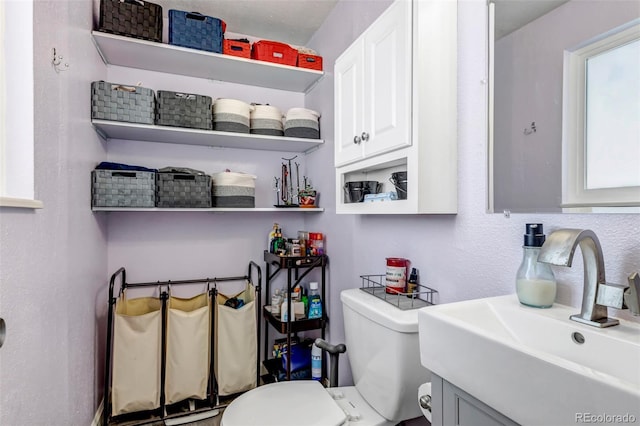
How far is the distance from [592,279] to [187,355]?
1921mm

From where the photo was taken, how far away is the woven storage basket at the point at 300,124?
84.5 inches

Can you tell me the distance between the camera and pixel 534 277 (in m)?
0.83

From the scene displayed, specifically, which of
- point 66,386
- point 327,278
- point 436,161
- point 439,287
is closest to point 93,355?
point 66,386

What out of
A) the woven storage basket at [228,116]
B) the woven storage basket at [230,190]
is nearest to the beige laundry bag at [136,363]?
the woven storage basket at [230,190]

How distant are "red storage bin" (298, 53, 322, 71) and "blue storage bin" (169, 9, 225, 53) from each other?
504mm

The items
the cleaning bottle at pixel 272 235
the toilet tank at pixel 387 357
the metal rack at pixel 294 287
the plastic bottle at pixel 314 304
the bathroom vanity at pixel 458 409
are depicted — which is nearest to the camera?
the bathroom vanity at pixel 458 409

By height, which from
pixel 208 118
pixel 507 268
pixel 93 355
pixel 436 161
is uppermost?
pixel 208 118

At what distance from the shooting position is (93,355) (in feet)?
5.64

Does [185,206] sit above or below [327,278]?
above

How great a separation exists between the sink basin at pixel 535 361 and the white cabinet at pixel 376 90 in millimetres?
605

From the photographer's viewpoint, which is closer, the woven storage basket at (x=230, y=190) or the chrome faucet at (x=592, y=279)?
the chrome faucet at (x=592, y=279)

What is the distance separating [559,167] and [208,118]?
5.77ft

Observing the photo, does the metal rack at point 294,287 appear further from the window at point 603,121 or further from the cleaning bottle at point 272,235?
the window at point 603,121

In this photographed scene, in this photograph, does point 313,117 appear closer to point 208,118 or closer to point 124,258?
point 208,118
